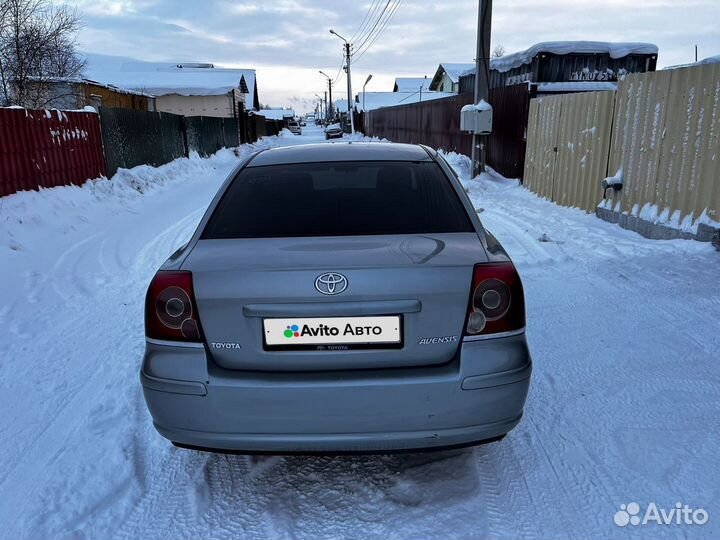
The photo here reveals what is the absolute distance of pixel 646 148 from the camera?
23.2ft

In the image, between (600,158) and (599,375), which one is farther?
(600,158)

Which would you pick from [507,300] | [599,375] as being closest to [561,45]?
[599,375]

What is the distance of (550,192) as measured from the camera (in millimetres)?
10242

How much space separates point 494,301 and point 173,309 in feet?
4.31

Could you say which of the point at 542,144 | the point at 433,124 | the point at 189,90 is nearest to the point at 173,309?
the point at 542,144

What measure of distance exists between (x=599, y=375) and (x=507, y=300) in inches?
67.0

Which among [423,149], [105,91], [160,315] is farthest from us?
[105,91]

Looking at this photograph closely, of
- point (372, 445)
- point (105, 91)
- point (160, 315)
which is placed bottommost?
point (372, 445)

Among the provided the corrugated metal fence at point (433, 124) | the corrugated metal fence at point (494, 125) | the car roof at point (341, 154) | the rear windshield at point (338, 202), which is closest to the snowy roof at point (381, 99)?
the corrugated metal fence at point (433, 124)

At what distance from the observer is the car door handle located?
2.01m

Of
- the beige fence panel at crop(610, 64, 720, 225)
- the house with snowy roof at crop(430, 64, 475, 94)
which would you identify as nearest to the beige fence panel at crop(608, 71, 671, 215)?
the beige fence panel at crop(610, 64, 720, 225)

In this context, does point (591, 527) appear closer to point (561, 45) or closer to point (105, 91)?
point (561, 45)

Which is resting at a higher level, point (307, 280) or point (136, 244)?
point (307, 280)

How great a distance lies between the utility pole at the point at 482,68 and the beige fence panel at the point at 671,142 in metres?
4.98
